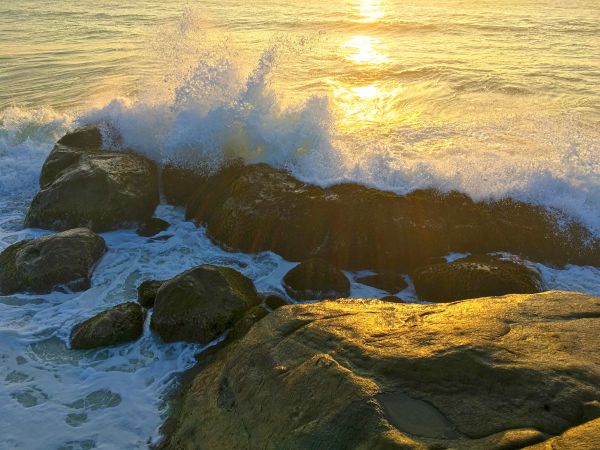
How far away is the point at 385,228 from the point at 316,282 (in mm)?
1321

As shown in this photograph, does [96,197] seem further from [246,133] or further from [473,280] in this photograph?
[473,280]

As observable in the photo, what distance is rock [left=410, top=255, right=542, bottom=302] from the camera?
6.31m

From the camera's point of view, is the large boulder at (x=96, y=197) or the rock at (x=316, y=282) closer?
the rock at (x=316, y=282)

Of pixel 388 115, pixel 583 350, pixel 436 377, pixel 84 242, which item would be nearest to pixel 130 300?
pixel 84 242

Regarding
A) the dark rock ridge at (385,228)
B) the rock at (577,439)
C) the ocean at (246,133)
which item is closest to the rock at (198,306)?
the ocean at (246,133)

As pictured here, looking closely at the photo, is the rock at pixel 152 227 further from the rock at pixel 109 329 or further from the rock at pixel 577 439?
the rock at pixel 577 439

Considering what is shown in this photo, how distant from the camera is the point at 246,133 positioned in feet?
30.1

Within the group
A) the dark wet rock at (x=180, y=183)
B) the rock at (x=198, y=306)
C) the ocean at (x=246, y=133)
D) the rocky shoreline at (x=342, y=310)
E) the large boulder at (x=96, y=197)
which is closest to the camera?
the rocky shoreline at (x=342, y=310)

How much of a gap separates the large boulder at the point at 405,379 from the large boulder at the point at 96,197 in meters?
4.38

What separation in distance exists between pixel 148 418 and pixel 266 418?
66.8 inches

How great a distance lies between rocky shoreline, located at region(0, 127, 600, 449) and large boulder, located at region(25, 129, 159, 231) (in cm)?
2

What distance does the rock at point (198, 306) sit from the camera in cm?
576

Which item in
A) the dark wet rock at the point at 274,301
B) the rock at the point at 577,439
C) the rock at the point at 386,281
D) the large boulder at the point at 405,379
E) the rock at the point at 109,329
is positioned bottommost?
the rock at the point at 386,281

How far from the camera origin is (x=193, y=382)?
5039 millimetres
